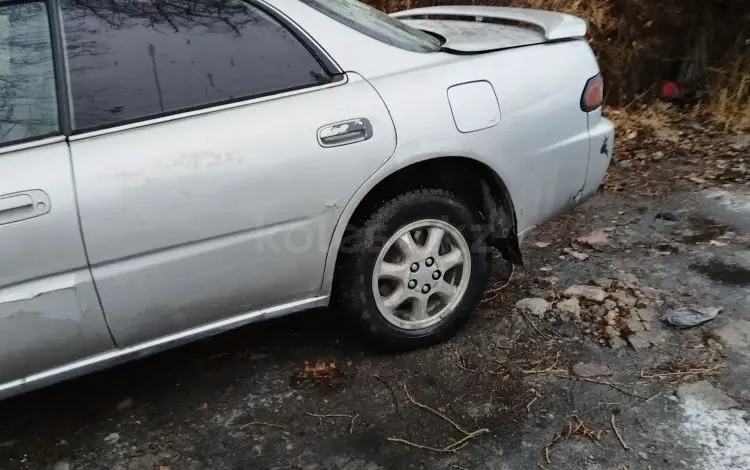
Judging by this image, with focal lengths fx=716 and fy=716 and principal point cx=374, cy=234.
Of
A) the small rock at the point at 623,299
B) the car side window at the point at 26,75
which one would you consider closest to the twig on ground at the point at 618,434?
the small rock at the point at 623,299

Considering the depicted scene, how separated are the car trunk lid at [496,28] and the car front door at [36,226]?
61.7 inches

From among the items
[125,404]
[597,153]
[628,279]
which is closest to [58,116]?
[125,404]

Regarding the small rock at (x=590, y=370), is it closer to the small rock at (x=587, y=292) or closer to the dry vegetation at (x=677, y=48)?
the small rock at (x=587, y=292)

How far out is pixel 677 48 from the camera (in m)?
5.86

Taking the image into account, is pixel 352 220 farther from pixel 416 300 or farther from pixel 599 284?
pixel 599 284

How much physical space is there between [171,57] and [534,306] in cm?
196

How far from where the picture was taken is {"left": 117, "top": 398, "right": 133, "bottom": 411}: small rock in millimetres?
2922

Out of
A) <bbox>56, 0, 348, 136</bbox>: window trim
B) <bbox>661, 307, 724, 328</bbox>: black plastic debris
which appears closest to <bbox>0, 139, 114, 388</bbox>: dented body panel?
<bbox>56, 0, 348, 136</bbox>: window trim

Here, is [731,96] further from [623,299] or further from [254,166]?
[254,166]

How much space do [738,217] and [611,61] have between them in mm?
2270

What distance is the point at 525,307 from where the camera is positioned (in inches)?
133

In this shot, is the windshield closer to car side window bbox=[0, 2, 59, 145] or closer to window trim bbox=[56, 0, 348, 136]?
window trim bbox=[56, 0, 348, 136]

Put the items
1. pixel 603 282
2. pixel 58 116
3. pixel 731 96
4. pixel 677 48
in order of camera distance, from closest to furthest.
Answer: pixel 58 116 → pixel 603 282 → pixel 731 96 → pixel 677 48

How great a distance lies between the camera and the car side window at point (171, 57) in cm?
241
